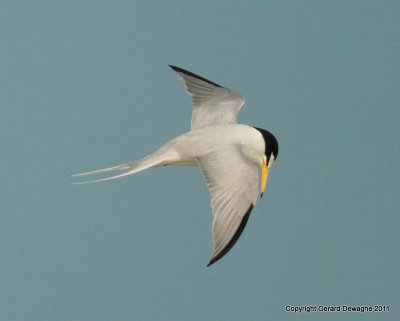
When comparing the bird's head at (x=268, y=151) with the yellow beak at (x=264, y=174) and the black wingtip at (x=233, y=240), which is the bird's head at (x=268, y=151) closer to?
the yellow beak at (x=264, y=174)

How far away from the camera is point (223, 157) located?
825 centimetres

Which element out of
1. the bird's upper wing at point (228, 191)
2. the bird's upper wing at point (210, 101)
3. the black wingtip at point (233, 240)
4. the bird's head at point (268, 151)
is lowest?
the black wingtip at point (233, 240)

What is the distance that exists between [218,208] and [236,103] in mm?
2271

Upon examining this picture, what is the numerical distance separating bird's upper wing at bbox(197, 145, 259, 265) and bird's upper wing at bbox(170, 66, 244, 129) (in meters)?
1.24

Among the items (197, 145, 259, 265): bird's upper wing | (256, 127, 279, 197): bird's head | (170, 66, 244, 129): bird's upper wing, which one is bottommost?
(197, 145, 259, 265): bird's upper wing

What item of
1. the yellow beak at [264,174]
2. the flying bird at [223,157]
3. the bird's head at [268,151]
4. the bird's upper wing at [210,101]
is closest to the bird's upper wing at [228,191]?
the flying bird at [223,157]

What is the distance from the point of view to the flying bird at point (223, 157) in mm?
7758

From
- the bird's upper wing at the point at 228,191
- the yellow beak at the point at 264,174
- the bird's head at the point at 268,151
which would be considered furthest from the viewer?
the bird's head at the point at 268,151

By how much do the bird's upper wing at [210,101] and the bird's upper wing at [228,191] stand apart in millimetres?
1236

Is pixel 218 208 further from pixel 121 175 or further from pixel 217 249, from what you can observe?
pixel 121 175

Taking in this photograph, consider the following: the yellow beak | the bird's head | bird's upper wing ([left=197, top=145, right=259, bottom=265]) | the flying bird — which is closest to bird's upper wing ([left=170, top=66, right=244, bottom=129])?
the flying bird

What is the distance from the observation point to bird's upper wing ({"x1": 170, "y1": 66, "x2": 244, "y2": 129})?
968cm

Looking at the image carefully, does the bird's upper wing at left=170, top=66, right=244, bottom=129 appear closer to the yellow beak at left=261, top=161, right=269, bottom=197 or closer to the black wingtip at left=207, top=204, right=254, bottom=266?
the yellow beak at left=261, top=161, right=269, bottom=197

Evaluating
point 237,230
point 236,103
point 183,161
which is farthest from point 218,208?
point 236,103
